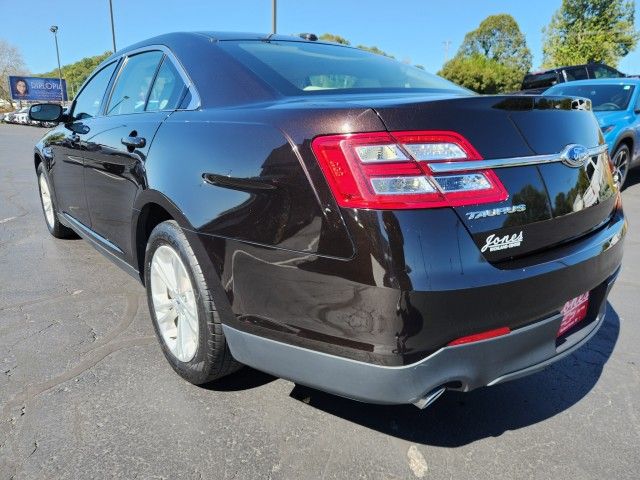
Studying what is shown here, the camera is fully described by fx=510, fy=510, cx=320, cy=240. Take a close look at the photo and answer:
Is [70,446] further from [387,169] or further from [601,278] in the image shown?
[601,278]

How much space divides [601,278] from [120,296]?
2.89 metres

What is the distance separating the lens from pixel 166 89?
2627mm

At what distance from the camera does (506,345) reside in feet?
5.39

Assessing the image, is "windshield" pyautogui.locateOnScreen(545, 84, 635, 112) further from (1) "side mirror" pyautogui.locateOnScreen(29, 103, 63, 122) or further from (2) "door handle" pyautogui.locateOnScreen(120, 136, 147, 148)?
(2) "door handle" pyautogui.locateOnScreen(120, 136, 147, 148)

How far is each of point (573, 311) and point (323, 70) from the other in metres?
1.51

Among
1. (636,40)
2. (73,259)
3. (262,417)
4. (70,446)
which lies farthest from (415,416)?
(636,40)

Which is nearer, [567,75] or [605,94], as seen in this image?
[605,94]

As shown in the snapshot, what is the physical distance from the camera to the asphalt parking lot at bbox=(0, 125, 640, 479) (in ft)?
6.12

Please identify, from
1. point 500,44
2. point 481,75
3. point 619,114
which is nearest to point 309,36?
point 619,114

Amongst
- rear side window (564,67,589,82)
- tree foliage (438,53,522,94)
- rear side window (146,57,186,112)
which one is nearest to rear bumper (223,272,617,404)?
rear side window (146,57,186,112)

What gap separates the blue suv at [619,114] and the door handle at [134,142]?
649 centimetres

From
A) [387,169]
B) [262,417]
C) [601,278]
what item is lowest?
[262,417]

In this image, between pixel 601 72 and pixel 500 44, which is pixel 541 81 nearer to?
pixel 601 72

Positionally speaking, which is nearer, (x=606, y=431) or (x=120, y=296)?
(x=606, y=431)
